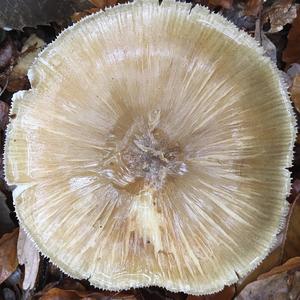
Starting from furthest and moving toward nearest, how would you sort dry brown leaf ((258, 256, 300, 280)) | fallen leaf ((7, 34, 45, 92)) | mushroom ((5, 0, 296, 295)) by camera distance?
fallen leaf ((7, 34, 45, 92)) < dry brown leaf ((258, 256, 300, 280)) < mushroom ((5, 0, 296, 295))

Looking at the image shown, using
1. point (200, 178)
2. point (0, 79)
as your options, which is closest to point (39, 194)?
point (200, 178)

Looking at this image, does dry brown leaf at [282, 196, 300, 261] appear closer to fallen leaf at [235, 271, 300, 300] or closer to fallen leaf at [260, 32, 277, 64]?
fallen leaf at [235, 271, 300, 300]

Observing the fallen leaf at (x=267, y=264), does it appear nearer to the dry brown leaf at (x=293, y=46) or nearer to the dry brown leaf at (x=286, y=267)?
the dry brown leaf at (x=286, y=267)

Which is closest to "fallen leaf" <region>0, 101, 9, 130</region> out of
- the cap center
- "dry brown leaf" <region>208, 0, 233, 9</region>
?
the cap center

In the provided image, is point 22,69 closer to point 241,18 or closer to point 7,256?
point 7,256

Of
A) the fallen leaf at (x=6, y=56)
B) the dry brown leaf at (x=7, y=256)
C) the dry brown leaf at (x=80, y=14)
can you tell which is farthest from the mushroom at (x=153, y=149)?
the fallen leaf at (x=6, y=56)

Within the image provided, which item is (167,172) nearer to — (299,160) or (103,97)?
(103,97)
